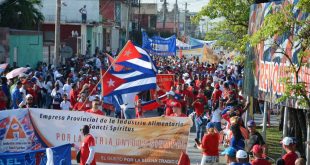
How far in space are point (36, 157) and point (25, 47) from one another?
33547 mm

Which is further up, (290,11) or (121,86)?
(290,11)

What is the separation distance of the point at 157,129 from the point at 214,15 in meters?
9.30

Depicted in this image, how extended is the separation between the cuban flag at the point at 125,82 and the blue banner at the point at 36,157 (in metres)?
6.73

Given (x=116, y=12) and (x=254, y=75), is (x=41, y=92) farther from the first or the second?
(x=116, y=12)

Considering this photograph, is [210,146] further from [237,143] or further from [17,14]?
[17,14]

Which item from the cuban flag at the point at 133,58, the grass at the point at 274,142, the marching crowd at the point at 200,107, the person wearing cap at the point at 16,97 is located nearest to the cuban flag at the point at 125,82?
the cuban flag at the point at 133,58

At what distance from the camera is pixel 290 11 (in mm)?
12344

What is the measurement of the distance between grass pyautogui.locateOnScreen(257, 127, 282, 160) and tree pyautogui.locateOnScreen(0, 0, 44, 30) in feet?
80.2

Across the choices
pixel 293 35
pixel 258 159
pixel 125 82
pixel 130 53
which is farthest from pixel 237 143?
pixel 130 53

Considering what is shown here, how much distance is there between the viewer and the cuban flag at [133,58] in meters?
19.0

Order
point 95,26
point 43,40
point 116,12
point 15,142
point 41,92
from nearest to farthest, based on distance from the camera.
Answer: point 15,142, point 41,92, point 43,40, point 95,26, point 116,12

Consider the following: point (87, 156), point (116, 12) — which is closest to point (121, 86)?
point (87, 156)

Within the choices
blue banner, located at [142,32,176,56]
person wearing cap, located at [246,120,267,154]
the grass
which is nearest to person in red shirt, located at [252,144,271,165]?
person wearing cap, located at [246,120,267,154]

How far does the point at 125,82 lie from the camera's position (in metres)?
18.9
